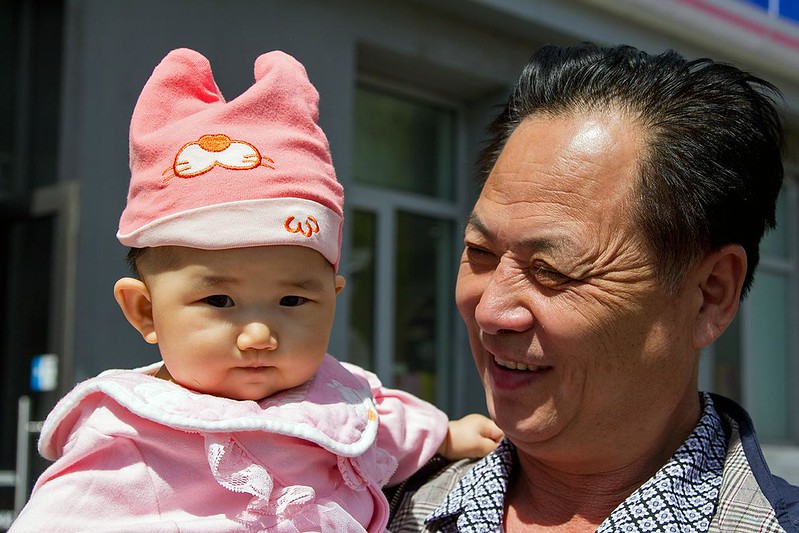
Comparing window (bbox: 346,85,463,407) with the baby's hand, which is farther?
window (bbox: 346,85,463,407)

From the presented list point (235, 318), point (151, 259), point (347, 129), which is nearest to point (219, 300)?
point (235, 318)

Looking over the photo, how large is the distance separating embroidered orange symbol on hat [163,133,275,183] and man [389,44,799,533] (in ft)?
1.48

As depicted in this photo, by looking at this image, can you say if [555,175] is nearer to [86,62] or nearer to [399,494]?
[399,494]

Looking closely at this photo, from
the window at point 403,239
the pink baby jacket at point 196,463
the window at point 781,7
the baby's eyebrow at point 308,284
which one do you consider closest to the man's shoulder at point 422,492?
the pink baby jacket at point 196,463

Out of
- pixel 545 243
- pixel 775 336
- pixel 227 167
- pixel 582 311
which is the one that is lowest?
pixel 775 336

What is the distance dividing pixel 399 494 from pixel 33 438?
4.03 m

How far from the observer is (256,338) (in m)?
1.73

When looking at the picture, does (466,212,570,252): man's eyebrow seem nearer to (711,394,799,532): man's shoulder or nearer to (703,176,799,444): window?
(711,394,799,532): man's shoulder

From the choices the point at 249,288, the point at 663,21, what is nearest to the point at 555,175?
the point at 249,288

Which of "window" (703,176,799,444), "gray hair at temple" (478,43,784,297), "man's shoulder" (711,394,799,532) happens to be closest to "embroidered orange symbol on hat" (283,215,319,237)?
"gray hair at temple" (478,43,784,297)

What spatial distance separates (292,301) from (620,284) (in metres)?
0.60

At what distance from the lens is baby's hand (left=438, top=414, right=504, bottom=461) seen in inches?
85.7

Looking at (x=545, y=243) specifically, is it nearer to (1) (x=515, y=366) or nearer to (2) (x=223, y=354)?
(1) (x=515, y=366)

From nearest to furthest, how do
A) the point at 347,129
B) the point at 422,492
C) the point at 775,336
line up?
the point at 422,492 < the point at 347,129 < the point at 775,336
